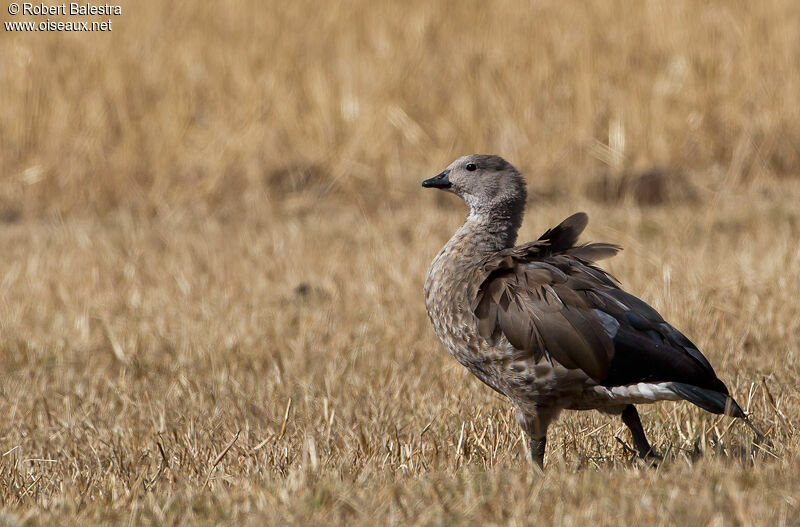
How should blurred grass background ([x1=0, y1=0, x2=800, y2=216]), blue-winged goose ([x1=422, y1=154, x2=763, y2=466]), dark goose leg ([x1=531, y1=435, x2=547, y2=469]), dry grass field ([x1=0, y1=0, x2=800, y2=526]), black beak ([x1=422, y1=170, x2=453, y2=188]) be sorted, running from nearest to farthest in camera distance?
dry grass field ([x1=0, y1=0, x2=800, y2=526])
blue-winged goose ([x1=422, y1=154, x2=763, y2=466])
dark goose leg ([x1=531, y1=435, x2=547, y2=469])
black beak ([x1=422, y1=170, x2=453, y2=188])
blurred grass background ([x1=0, y1=0, x2=800, y2=216])

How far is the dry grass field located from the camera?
3.55 metres

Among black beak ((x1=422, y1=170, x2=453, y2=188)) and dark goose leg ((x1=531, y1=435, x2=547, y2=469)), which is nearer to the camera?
dark goose leg ((x1=531, y1=435, x2=547, y2=469))

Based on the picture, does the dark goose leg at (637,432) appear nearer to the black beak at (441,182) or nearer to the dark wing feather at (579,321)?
the dark wing feather at (579,321)

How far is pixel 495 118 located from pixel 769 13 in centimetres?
295

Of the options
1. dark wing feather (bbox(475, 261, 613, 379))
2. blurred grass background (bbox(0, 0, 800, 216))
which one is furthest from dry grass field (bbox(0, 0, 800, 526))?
dark wing feather (bbox(475, 261, 613, 379))

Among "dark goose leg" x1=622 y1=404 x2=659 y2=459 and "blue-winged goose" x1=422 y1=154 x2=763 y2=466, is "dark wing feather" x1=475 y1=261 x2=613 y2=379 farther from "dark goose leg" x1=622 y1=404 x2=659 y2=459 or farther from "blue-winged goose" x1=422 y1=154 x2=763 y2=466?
"dark goose leg" x1=622 y1=404 x2=659 y2=459

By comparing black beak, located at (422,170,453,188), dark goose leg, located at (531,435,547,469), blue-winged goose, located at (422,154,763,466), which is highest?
black beak, located at (422,170,453,188)

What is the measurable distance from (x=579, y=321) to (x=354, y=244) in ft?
15.6

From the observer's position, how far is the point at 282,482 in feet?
11.3

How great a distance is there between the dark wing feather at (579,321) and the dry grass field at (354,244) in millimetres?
304

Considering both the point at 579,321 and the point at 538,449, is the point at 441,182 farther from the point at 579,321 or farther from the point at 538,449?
the point at 538,449

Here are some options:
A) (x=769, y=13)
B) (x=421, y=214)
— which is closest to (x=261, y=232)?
(x=421, y=214)

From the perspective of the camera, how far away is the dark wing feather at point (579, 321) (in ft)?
12.2

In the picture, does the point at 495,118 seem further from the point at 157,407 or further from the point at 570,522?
the point at 570,522
